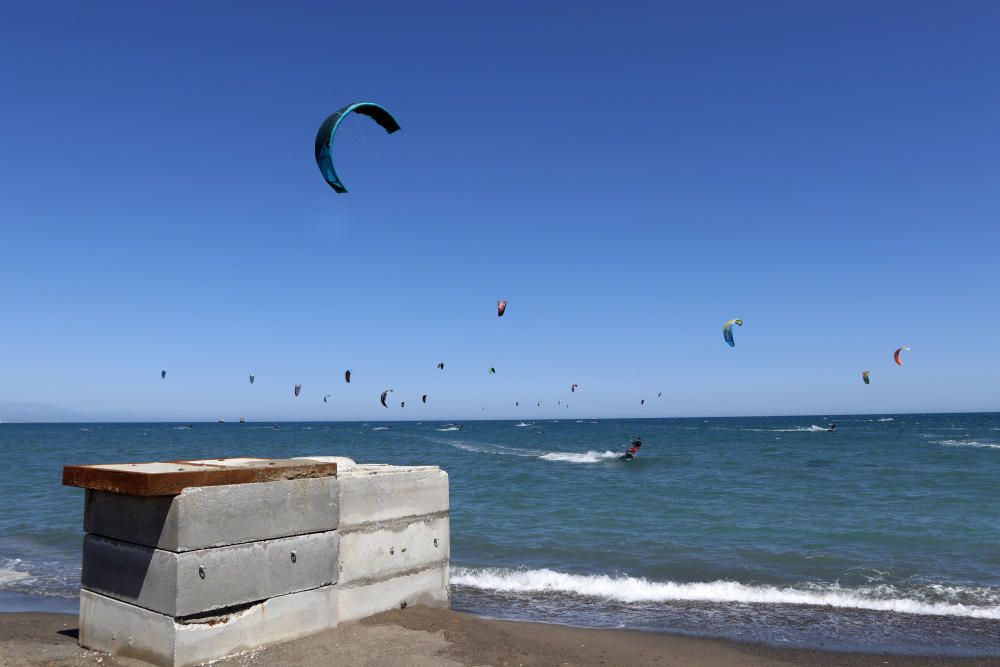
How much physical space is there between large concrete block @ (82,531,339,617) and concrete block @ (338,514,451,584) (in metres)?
0.17

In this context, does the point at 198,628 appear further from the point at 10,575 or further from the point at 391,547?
the point at 10,575

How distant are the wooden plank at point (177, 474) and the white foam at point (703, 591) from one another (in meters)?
5.68

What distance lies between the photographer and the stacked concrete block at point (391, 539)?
6023 mm

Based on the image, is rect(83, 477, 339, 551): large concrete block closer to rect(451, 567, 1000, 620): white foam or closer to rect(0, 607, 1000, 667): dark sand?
rect(0, 607, 1000, 667): dark sand

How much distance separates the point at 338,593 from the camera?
19.5ft

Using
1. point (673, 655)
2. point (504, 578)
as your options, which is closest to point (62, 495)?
point (504, 578)

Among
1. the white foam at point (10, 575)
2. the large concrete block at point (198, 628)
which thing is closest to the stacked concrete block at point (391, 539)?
the large concrete block at point (198, 628)

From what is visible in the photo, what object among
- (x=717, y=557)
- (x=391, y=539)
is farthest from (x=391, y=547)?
(x=717, y=557)

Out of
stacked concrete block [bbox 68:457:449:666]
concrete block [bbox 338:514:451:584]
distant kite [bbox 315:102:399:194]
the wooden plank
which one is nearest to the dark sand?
stacked concrete block [bbox 68:457:449:666]

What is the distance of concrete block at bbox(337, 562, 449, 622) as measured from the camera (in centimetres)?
602

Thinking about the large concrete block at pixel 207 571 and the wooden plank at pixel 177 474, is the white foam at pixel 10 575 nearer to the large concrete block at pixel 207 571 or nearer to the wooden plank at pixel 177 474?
the large concrete block at pixel 207 571

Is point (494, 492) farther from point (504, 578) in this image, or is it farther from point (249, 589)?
point (249, 589)

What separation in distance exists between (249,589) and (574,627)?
4.11 meters

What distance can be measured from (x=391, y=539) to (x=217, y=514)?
179 centimetres
